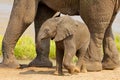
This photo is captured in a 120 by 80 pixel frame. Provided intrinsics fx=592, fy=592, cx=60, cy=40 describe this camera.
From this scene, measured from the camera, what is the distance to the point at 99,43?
8.30 metres

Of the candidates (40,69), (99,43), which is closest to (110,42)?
(99,43)

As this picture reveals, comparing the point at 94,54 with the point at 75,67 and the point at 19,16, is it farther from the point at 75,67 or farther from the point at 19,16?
the point at 19,16

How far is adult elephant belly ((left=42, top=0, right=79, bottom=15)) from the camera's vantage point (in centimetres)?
861

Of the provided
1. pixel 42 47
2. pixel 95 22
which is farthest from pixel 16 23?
pixel 95 22

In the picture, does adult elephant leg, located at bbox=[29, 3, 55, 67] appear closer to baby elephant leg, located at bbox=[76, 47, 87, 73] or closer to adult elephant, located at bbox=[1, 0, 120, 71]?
adult elephant, located at bbox=[1, 0, 120, 71]

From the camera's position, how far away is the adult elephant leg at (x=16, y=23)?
8797 millimetres

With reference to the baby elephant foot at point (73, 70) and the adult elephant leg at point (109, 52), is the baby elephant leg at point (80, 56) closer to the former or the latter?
the baby elephant foot at point (73, 70)

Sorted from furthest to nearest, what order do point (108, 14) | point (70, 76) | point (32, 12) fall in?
point (32, 12)
point (108, 14)
point (70, 76)

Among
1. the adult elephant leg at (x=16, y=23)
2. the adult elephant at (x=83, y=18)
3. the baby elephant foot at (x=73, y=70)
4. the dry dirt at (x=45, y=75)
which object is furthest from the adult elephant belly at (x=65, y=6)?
the baby elephant foot at (x=73, y=70)

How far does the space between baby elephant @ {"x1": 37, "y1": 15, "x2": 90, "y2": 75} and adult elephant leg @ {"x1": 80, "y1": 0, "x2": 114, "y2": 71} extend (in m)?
0.52

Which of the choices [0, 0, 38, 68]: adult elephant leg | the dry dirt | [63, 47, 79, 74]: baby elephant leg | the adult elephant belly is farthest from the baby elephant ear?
[0, 0, 38, 68]: adult elephant leg

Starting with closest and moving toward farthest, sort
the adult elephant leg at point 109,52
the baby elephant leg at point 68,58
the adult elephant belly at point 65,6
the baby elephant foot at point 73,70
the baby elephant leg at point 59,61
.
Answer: the baby elephant leg at point 68,58, the baby elephant foot at point 73,70, the baby elephant leg at point 59,61, the adult elephant belly at point 65,6, the adult elephant leg at point 109,52

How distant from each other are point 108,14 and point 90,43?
479 mm

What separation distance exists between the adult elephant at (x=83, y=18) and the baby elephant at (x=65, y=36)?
1.80ft
